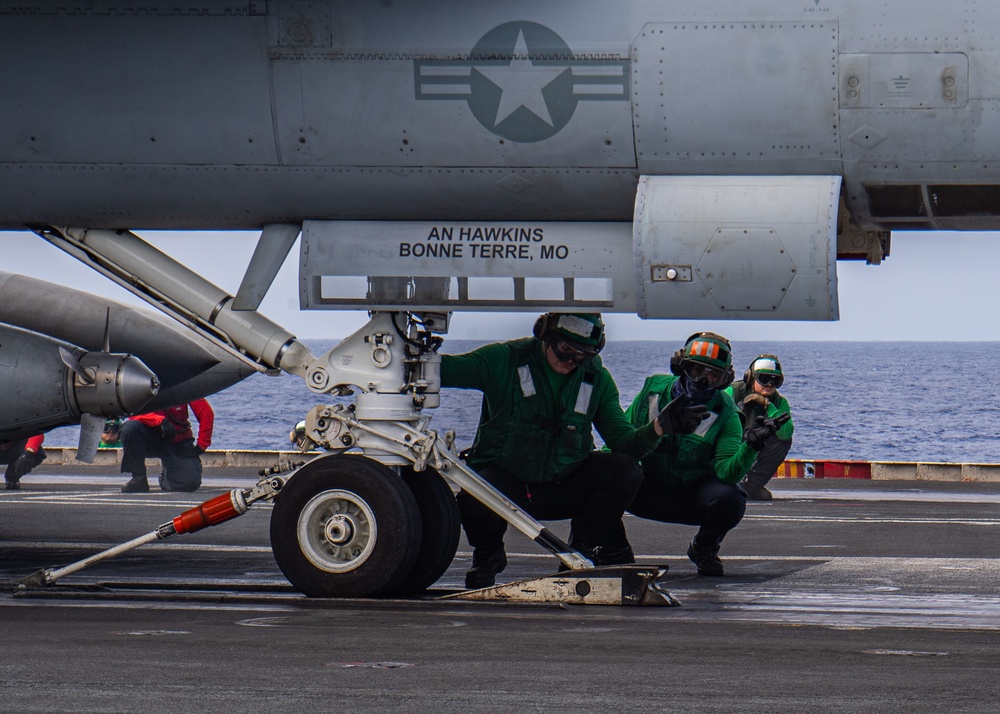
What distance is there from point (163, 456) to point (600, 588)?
476 inches

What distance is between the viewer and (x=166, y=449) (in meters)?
19.1

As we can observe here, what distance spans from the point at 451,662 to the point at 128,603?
9.59 ft

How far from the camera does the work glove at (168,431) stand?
18.9m

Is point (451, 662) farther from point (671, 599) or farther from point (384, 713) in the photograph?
point (671, 599)

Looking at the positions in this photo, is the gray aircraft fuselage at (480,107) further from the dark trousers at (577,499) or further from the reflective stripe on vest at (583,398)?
the dark trousers at (577,499)

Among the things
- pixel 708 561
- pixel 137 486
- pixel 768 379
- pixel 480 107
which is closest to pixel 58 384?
pixel 480 107

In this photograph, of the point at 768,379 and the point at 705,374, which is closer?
the point at 705,374

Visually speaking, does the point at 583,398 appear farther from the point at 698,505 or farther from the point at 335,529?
the point at 335,529

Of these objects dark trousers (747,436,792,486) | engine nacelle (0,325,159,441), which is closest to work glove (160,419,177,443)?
engine nacelle (0,325,159,441)

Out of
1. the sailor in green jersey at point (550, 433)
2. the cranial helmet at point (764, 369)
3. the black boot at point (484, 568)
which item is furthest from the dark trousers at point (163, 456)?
the black boot at point (484, 568)

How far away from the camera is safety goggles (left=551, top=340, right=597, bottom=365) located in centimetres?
915

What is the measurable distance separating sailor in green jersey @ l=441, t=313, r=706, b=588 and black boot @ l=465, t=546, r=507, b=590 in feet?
0.04

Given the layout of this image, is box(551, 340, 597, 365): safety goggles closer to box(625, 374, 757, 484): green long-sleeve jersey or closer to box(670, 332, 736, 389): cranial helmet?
box(670, 332, 736, 389): cranial helmet

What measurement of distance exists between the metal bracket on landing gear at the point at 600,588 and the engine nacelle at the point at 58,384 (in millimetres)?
4742
